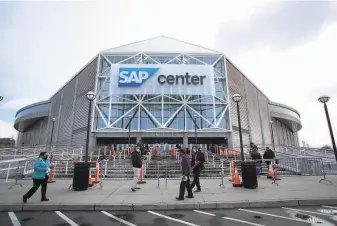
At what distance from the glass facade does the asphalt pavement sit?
23696 millimetres

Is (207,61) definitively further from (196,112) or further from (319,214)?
(319,214)

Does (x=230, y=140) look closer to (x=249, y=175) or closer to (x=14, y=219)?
(x=249, y=175)

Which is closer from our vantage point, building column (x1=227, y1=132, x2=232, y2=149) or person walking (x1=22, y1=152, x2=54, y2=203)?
person walking (x1=22, y1=152, x2=54, y2=203)

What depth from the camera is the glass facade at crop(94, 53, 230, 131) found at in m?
30.2

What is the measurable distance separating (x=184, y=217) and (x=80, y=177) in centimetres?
530

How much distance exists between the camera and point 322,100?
11297mm

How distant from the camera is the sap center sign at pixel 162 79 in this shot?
30.8 metres

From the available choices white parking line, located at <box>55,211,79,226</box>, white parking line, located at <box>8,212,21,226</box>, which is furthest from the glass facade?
white parking line, located at <box>55,211,79,226</box>

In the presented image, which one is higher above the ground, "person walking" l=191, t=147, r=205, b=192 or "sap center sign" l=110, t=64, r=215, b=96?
"sap center sign" l=110, t=64, r=215, b=96

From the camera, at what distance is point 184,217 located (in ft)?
17.7

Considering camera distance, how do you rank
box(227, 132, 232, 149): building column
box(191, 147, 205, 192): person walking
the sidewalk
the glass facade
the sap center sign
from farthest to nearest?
the sap center sign
the glass facade
box(227, 132, 232, 149): building column
box(191, 147, 205, 192): person walking
the sidewalk

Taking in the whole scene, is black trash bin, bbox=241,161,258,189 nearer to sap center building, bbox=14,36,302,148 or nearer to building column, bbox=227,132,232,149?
sap center building, bbox=14,36,302,148

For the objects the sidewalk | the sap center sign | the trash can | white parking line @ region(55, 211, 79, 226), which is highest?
the sap center sign

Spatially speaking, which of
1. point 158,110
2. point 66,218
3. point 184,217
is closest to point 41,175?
point 66,218
